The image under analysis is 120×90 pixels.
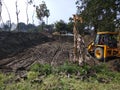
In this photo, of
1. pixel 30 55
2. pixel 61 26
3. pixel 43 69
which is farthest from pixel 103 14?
pixel 61 26

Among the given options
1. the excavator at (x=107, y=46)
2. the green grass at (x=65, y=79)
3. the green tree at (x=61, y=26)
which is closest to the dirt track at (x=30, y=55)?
the excavator at (x=107, y=46)

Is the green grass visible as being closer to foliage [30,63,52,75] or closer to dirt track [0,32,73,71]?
foliage [30,63,52,75]

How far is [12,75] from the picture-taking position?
1420 centimetres

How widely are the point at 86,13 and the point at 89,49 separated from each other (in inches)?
303

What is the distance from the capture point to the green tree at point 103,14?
2664 centimetres

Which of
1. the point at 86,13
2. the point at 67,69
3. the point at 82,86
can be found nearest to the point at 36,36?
the point at 86,13

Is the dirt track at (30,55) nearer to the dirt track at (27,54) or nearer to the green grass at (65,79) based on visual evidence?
the dirt track at (27,54)

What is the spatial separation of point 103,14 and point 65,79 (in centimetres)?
1595

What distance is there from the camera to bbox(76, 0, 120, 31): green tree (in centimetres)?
2664

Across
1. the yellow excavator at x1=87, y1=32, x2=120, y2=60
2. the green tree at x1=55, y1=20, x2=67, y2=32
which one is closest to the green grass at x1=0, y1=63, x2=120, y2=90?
the yellow excavator at x1=87, y1=32, x2=120, y2=60

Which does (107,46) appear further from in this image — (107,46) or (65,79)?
(65,79)

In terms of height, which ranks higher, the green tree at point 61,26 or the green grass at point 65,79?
the green tree at point 61,26

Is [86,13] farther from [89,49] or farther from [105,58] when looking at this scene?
[105,58]

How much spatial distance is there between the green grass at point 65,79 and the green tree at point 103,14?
419 inches
